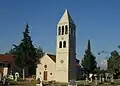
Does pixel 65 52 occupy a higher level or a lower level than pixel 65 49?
lower

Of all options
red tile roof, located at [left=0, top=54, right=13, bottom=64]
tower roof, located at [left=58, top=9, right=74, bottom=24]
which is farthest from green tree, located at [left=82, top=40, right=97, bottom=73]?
tower roof, located at [left=58, top=9, right=74, bottom=24]

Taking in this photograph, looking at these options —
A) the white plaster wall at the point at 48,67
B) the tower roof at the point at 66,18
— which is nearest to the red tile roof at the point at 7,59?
the white plaster wall at the point at 48,67

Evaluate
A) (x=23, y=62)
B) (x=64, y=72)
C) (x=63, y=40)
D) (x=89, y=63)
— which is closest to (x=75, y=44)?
(x=63, y=40)

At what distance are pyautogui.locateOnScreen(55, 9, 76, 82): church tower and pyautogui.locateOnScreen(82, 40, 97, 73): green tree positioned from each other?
24883 mm

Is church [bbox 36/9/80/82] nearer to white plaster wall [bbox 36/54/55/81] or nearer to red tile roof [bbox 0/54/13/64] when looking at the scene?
white plaster wall [bbox 36/54/55/81]

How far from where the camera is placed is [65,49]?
6288 centimetres

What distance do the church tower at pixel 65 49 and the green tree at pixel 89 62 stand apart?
24.9 metres

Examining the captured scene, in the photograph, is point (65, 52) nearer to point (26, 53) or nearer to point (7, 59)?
point (26, 53)

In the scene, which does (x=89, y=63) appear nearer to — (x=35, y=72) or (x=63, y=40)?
(x=35, y=72)

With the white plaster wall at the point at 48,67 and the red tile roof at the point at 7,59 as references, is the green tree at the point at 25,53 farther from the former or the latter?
the red tile roof at the point at 7,59

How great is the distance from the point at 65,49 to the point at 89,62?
90.4 feet

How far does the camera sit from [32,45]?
225 feet

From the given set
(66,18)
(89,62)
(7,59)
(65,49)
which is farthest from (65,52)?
(89,62)

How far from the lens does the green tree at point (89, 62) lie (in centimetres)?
8875
